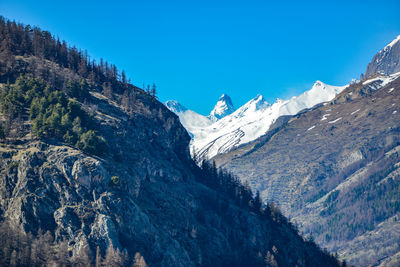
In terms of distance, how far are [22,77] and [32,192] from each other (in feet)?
184

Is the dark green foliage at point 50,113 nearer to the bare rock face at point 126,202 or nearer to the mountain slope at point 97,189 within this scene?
the mountain slope at point 97,189

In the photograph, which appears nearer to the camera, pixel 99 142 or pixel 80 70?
pixel 99 142

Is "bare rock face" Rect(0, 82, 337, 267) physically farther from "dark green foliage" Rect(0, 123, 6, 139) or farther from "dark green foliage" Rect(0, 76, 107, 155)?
"dark green foliage" Rect(0, 76, 107, 155)

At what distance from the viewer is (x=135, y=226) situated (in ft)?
393

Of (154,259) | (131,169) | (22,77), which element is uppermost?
(22,77)

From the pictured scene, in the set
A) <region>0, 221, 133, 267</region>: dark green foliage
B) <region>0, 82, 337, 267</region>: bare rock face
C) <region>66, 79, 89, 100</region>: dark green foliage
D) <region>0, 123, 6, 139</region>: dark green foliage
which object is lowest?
<region>0, 221, 133, 267</region>: dark green foliage

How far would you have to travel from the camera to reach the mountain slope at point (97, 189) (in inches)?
4343

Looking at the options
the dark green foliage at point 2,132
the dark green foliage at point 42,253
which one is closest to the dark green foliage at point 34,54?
the dark green foliage at point 2,132

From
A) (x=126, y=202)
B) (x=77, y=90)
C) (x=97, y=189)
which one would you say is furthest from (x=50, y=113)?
(x=126, y=202)

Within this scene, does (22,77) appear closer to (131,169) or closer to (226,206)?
(131,169)

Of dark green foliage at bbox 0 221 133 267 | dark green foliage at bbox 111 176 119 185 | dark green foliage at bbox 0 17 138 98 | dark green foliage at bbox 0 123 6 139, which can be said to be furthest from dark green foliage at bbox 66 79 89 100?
dark green foliage at bbox 0 221 133 267

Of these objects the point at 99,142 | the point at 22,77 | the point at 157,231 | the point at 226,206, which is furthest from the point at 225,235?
the point at 22,77

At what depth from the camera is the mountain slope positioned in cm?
11031

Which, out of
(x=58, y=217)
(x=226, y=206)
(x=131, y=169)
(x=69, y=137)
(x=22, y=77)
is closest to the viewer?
(x=58, y=217)
